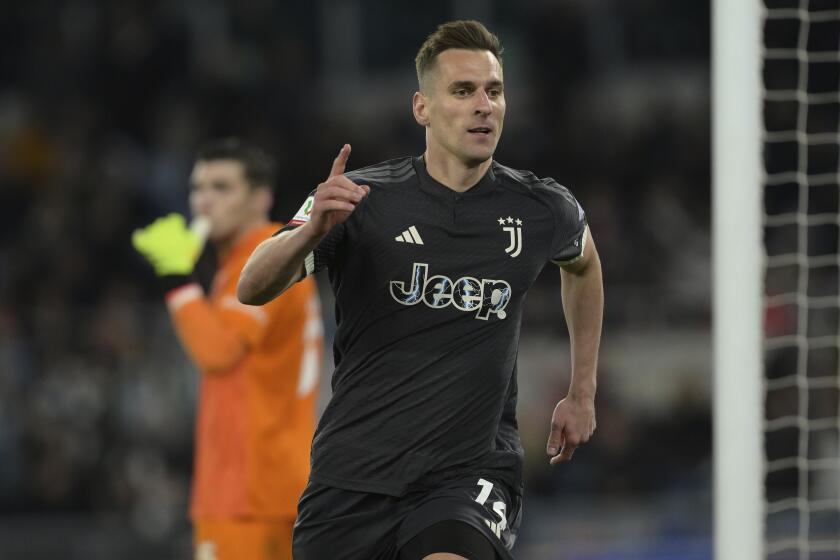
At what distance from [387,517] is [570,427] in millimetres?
615

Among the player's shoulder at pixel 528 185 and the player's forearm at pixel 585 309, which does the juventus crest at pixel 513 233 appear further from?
the player's forearm at pixel 585 309

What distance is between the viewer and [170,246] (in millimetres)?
5633

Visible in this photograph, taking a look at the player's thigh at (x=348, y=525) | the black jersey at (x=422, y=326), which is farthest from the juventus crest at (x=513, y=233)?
the player's thigh at (x=348, y=525)

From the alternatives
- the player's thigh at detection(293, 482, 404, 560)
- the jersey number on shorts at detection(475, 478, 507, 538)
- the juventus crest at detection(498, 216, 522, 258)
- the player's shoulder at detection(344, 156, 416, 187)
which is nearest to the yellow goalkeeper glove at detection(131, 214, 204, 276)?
the player's shoulder at detection(344, 156, 416, 187)

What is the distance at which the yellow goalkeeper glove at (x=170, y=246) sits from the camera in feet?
18.2

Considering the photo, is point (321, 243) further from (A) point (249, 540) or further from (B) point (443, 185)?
(A) point (249, 540)

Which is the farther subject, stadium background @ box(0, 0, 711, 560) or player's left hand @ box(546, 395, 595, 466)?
stadium background @ box(0, 0, 711, 560)

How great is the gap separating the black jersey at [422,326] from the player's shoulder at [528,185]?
79 millimetres

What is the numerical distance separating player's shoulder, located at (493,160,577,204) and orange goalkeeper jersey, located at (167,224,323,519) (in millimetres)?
1405

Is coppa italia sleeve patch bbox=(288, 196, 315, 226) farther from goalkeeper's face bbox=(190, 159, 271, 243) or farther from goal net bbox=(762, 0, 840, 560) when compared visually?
goal net bbox=(762, 0, 840, 560)

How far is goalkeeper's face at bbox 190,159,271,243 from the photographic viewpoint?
5393 mm

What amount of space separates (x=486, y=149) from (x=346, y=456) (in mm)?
885

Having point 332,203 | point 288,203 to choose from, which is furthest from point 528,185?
point 288,203

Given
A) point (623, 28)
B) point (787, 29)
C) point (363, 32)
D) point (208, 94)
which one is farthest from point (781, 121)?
point (208, 94)
